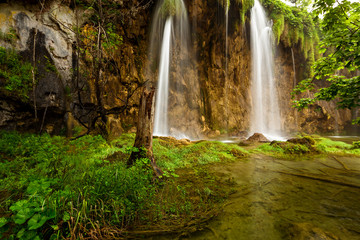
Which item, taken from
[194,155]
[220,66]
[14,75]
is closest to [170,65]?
[220,66]

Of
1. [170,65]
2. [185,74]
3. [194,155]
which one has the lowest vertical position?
[194,155]

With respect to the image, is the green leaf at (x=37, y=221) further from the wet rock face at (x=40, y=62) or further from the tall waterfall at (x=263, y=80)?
the tall waterfall at (x=263, y=80)

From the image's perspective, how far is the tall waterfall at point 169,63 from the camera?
13289 mm

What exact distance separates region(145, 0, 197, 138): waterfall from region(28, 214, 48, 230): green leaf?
1133 cm

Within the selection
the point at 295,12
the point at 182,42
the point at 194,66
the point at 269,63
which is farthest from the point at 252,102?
the point at 295,12

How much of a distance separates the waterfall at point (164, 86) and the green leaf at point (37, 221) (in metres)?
11.6

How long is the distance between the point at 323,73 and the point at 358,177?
2.94 m

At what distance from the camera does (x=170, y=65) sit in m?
14.3

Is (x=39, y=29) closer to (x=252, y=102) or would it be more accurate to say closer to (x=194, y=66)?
(x=194, y=66)

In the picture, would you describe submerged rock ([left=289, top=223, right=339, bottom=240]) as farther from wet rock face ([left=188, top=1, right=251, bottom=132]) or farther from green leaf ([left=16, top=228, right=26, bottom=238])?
wet rock face ([left=188, top=1, right=251, bottom=132])

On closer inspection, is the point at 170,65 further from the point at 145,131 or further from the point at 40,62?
the point at 145,131

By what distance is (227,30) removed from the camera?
598 inches

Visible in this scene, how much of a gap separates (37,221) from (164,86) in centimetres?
1324

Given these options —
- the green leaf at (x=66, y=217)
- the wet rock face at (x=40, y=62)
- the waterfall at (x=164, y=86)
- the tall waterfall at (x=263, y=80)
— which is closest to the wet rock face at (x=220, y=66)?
the tall waterfall at (x=263, y=80)
